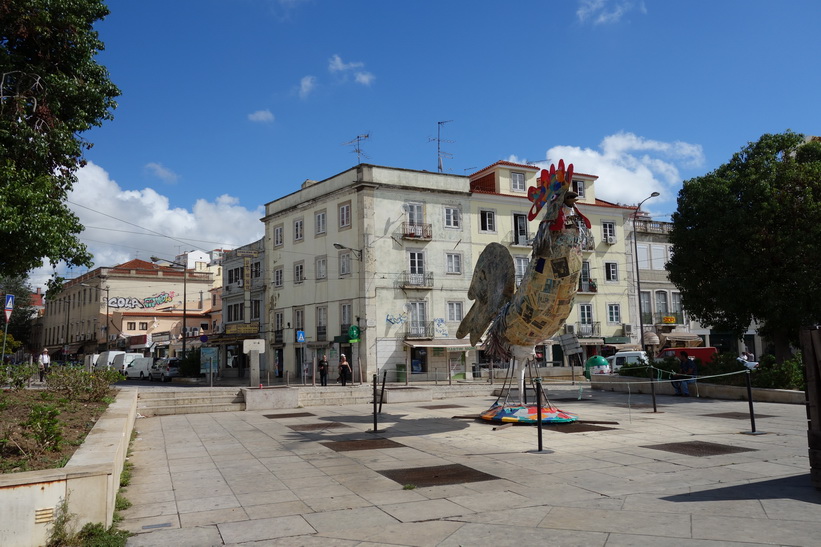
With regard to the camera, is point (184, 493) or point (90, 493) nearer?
point (90, 493)

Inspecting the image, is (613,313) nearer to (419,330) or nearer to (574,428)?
(419,330)

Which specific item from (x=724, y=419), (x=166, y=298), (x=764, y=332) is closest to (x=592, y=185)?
(x=764, y=332)

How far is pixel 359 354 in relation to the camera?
3750 cm

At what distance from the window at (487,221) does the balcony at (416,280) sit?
16.9ft

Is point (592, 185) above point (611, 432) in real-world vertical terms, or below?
above

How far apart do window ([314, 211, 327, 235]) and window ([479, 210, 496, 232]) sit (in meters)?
10.3

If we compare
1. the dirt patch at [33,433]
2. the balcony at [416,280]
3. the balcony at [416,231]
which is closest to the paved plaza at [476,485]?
the dirt patch at [33,433]

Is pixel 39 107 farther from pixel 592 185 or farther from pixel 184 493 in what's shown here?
pixel 592 185

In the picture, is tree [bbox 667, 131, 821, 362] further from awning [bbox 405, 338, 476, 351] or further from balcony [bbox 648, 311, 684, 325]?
balcony [bbox 648, 311, 684, 325]

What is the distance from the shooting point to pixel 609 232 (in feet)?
151

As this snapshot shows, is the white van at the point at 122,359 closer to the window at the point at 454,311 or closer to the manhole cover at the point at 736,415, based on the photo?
the window at the point at 454,311

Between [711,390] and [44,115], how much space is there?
2037 cm

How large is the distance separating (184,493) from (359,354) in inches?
1174

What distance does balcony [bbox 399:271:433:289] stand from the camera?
38938 millimetres
